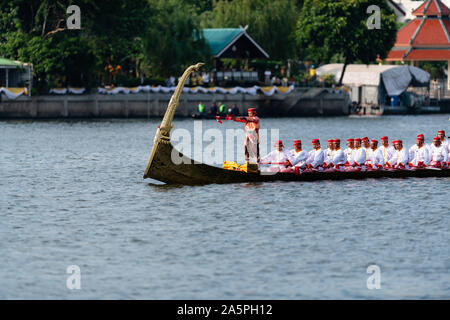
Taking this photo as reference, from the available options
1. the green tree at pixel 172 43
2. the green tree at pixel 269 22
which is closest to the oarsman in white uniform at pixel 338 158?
the green tree at pixel 172 43

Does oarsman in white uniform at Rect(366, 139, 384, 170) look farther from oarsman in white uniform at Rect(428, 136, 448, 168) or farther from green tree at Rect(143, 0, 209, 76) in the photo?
green tree at Rect(143, 0, 209, 76)

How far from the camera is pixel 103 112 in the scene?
76.2 metres

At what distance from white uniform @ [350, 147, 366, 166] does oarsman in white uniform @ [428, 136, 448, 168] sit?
294 cm

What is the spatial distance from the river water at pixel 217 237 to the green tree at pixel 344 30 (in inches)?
1752

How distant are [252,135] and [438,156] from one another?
7975 millimetres

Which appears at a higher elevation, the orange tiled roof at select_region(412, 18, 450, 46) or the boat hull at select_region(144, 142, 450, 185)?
the orange tiled roof at select_region(412, 18, 450, 46)

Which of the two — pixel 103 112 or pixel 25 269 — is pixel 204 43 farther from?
pixel 25 269

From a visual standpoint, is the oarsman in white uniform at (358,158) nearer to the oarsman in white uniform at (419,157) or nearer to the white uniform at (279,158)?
the oarsman in white uniform at (419,157)

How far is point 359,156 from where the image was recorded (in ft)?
114

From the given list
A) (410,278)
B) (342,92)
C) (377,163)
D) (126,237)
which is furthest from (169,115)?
(342,92)

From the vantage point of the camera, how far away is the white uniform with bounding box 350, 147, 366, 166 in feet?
114

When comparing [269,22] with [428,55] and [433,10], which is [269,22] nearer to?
[428,55]

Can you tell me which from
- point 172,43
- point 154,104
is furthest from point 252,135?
point 172,43

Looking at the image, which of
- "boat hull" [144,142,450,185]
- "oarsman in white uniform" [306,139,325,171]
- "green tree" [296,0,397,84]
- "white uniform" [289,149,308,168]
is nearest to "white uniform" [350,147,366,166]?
"boat hull" [144,142,450,185]
